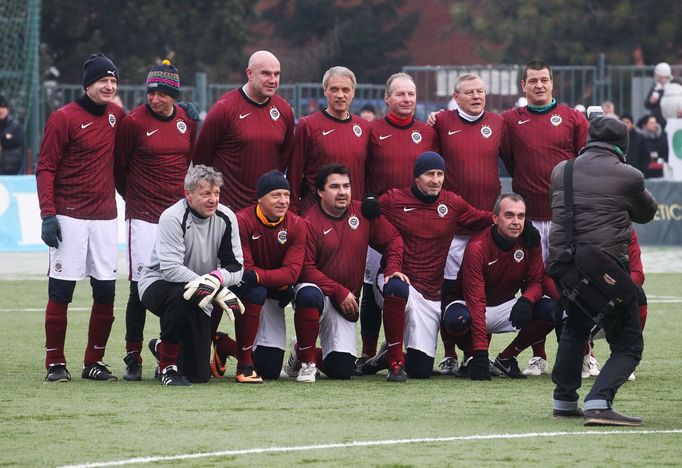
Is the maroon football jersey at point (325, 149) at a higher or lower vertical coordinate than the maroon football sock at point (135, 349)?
higher

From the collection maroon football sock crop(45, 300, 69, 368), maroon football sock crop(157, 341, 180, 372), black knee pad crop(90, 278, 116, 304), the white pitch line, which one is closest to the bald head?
black knee pad crop(90, 278, 116, 304)

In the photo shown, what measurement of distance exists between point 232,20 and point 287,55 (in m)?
5.53

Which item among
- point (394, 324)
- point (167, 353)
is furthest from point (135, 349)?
point (394, 324)

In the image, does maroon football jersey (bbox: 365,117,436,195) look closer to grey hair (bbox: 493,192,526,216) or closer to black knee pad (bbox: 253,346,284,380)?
grey hair (bbox: 493,192,526,216)

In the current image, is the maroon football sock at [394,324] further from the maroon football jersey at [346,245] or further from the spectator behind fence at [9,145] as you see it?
the spectator behind fence at [9,145]

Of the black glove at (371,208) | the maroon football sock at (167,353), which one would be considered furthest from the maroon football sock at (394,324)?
the maroon football sock at (167,353)

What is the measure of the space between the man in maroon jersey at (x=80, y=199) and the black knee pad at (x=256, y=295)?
0.96 m

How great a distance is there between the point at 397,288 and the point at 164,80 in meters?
2.11

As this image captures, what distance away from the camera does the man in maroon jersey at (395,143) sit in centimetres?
1115

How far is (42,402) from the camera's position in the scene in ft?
31.2

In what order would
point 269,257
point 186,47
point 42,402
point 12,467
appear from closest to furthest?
point 12,467 < point 42,402 < point 269,257 < point 186,47

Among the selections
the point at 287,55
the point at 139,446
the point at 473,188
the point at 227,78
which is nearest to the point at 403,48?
the point at 287,55

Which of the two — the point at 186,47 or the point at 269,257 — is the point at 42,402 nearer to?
the point at 269,257

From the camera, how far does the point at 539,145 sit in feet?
36.3
